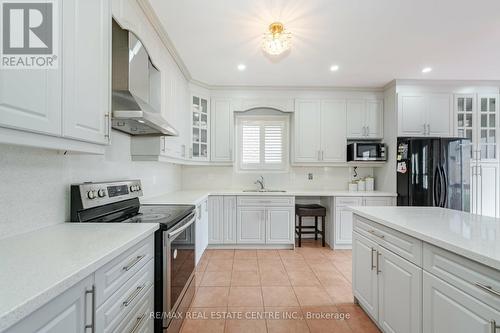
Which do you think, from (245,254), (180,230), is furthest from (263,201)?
(180,230)

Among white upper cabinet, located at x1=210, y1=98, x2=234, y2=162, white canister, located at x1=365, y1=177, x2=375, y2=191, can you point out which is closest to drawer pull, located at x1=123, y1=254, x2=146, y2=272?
white upper cabinet, located at x1=210, y1=98, x2=234, y2=162

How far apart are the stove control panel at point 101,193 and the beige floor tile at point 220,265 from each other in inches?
56.9

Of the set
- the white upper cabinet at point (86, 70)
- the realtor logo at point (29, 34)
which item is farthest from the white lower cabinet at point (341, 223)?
the realtor logo at point (29, 34)

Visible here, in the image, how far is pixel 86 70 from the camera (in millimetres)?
1219

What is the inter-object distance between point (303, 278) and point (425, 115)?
122 inches

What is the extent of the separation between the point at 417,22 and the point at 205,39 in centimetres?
211

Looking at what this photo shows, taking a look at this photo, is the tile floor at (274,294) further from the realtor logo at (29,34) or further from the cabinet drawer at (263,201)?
the realtor logo at (29,34)

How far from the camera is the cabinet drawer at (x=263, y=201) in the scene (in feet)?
12.1

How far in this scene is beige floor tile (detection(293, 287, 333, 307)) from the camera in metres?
2.27

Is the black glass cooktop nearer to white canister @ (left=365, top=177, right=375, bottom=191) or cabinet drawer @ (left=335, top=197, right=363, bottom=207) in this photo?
cabinet drawer @ (left=335, top=197, right=363, bottom=207)

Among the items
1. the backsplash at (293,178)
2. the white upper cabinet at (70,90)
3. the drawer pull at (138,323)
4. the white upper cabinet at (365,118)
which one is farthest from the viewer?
the backsplash at (293,178)

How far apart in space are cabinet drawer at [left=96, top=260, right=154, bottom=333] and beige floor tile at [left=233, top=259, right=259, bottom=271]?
1.77m

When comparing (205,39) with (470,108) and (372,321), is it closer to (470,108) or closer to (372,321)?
(372,321)

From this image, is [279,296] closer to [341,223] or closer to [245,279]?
[245,279]
